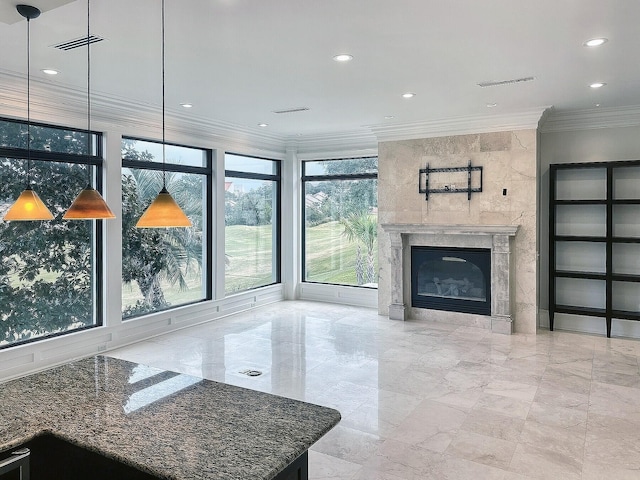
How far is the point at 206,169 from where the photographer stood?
24.6 feet

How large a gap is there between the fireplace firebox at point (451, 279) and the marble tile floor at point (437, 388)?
Result: 0.42 m

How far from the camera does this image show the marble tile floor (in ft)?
11.0

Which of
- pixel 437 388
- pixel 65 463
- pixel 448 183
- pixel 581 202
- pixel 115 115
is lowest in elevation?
pixel 437 388

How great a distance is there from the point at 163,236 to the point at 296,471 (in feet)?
18.0

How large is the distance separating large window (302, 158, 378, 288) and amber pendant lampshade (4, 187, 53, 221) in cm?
620

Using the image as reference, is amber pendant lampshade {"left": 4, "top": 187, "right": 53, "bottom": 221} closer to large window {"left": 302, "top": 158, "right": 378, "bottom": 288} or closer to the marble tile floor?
the marble tile floor

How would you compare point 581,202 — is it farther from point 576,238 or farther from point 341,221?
point 341,221

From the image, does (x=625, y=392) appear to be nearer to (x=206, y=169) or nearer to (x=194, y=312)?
(x=194, y=312)

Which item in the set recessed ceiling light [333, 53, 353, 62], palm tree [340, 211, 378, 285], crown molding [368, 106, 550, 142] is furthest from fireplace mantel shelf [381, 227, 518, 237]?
recessed ceiling light [333, 53, 353, 62]

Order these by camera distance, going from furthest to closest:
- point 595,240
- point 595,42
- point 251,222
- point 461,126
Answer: point 251,222 → point 461,126 → point 595,240 → point 595,42

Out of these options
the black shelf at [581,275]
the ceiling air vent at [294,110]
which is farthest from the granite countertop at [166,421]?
the black shelf at [581,275]

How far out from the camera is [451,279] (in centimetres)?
737

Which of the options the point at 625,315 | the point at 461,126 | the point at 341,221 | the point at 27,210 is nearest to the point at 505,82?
the point at 461,126

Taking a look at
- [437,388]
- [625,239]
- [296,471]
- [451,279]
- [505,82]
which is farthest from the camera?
[451,279]
